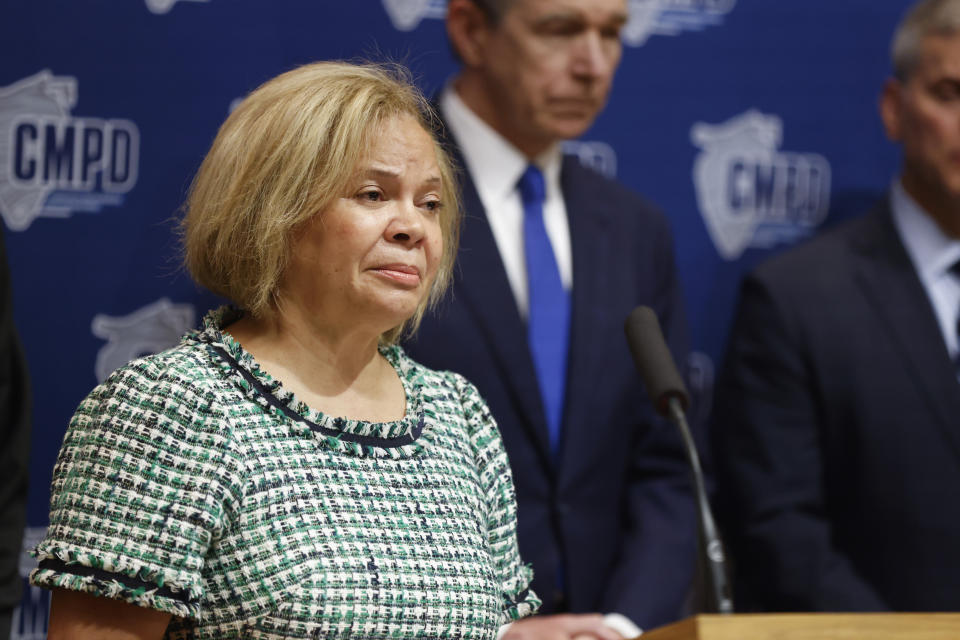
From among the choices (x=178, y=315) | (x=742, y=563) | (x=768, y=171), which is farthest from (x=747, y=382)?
(x=178, y=315)

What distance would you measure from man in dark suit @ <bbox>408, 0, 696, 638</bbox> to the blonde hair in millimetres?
789

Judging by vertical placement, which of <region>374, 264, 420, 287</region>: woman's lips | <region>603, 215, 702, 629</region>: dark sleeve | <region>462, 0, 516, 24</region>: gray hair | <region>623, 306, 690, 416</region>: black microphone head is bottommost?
<region>603, 215, 702, 629</region>: dark sleeve

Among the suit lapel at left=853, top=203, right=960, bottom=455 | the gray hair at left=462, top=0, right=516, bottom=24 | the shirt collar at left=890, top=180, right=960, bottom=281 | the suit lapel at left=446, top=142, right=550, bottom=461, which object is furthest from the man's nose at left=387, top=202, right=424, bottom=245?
the shirt collar at left=890, top=180, right=960, bottom=281

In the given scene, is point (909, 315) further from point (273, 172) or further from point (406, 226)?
point (273, 172)

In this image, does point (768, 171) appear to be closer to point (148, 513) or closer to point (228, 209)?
point (228, 209)

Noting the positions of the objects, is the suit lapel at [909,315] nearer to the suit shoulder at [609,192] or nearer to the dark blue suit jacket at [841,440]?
the dark blue suit jacket at [841,440]

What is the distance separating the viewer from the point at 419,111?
6.65ft

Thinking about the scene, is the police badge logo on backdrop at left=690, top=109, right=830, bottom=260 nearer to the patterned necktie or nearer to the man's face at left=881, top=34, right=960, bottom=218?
the man's face at left=881, top=34, right=960, bottom=218

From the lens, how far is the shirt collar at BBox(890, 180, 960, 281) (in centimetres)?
327

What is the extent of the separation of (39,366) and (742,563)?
174 centimetres

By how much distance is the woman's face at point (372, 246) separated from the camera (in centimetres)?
188

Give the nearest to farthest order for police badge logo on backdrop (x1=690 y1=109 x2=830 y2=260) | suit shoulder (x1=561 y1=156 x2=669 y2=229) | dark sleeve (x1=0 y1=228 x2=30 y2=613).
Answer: dark sleeve (x1=0 y1=228 x2=30 y2=613) < suit shoulder (x1=561 y1=156 x2=669 y2=229) < police badge logo on backdrop (x1=690 y1=109 x2=830 y2=260)

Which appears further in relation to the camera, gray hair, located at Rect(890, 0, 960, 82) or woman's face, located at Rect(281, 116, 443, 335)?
gray hair, located at Rect(890, 0, 960, 82)

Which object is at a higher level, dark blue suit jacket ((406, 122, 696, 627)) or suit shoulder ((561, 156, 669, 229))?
suit shoulder ((561, 156, 669, 229))
